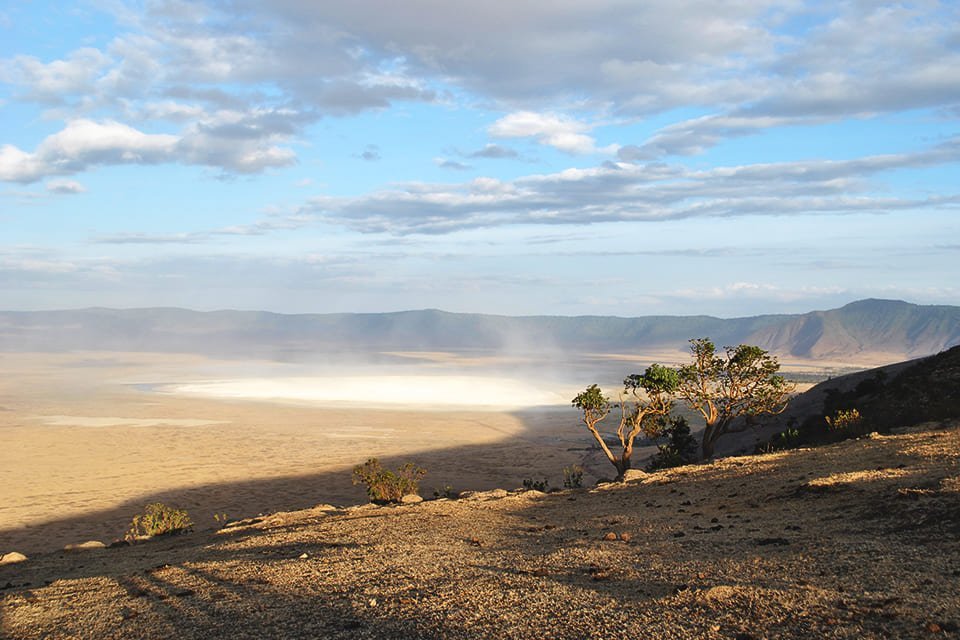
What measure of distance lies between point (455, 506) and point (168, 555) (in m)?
6.96

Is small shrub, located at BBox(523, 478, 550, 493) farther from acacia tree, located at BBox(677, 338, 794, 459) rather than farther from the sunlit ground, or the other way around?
the sunlit ground

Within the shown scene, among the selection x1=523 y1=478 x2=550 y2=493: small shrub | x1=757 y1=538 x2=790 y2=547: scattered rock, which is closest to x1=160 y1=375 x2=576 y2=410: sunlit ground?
x1=523 y1=478 x2=550 y2=493: small shrub

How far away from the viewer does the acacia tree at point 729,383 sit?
26578 millimetres

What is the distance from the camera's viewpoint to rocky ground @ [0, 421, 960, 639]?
800 cm

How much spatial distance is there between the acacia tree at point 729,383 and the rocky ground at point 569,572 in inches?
341

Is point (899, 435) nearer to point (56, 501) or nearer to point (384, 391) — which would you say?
point (56, 501)

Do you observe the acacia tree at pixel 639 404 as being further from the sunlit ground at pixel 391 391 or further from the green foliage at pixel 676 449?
the sunlit ground at pixel 391 391

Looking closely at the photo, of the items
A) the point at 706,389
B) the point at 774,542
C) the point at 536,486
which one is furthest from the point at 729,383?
the point at 774,542

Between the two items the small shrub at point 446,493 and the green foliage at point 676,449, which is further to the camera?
the green foliage at point 676,449

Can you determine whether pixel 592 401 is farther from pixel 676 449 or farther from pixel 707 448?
pixel 676 449

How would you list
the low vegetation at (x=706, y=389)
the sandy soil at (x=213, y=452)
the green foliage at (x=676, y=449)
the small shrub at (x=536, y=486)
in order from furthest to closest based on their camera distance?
the sandy soil at (x=213, y=452)
the green foliage at (x=676, y=449)
the low vegetation at (x=706, y=389)
the small shrub at (x=536, y=486)

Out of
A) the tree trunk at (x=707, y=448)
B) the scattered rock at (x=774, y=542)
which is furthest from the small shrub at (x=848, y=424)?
the scattered rock at (x=774, y=542)

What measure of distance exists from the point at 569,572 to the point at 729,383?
1895 cm

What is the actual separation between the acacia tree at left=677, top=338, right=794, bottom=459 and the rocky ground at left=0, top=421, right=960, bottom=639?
28.4ft
